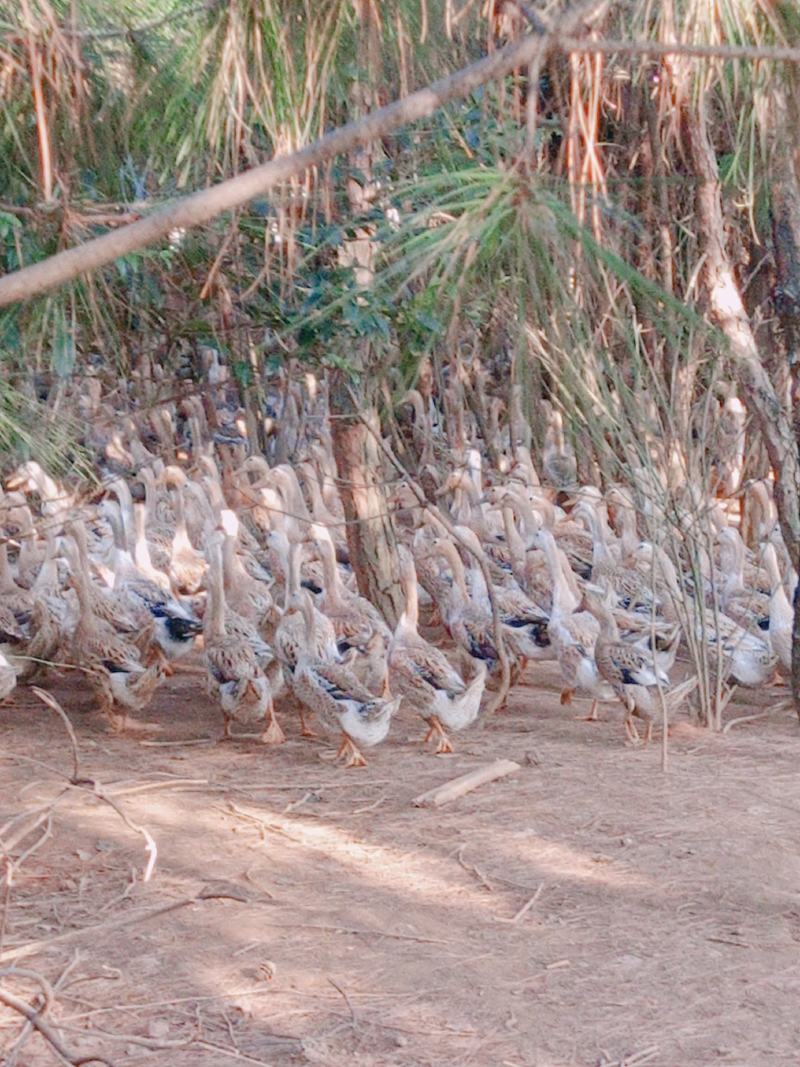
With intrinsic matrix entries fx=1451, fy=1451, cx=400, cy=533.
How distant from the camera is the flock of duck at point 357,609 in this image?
273 inches

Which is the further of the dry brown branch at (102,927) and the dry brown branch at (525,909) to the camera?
the dry brown branch at (525,909)

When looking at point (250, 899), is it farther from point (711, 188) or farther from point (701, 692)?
point (711, 188)

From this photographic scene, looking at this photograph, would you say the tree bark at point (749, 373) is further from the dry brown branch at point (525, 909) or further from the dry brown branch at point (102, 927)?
the dry brown branch at point (102, 927)

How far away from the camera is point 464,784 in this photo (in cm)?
619

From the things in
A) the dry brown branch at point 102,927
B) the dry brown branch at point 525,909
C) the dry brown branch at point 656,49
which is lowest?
the dry brown branch at point 525,909

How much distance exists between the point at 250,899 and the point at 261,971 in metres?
0.64

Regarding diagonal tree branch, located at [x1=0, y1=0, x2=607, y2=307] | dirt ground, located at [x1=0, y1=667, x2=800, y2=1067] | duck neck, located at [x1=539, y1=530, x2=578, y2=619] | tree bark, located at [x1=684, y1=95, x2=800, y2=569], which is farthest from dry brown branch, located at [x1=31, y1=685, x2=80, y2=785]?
duck neck, located at [x1=539, y1=530, x2=578, y2=619]

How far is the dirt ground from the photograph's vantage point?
4.02 metres

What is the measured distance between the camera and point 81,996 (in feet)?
13.8

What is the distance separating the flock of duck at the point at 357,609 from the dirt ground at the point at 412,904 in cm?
29

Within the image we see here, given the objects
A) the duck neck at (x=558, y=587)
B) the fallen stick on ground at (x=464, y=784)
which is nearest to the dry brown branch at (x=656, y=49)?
the fallen stick on ground at (x=464, y=784)

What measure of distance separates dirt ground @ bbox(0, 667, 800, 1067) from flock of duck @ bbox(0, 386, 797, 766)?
0.96 ft

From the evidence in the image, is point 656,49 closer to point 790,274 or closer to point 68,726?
point 68,726

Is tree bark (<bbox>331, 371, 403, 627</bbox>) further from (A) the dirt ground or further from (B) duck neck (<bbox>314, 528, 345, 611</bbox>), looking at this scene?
(A) the dirt ground
